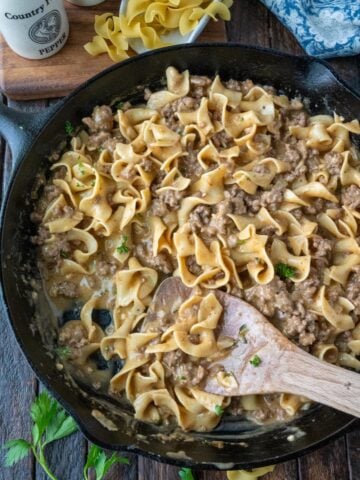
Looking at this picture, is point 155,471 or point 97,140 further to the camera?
point 97,140

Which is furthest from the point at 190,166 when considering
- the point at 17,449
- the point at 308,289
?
the point at 17,449

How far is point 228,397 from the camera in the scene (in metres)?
3.42

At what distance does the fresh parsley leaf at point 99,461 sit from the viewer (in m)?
3.33

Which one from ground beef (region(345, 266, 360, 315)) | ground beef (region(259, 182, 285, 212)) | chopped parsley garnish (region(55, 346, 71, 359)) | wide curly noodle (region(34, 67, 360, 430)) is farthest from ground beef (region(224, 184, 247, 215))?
chopped parsley garnish (region(55, 346, 71, 359))

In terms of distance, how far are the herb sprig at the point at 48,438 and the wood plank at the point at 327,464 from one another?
3.13 ft

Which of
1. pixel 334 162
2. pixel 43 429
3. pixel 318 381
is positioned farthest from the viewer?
pixel 334 162

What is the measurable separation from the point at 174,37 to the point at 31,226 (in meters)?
1.49

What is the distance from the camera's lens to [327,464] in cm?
359

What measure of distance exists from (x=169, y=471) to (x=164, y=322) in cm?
79

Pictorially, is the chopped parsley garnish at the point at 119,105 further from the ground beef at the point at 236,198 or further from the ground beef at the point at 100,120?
the ground beef at the point at 236,198

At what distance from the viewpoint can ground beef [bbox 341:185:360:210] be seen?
12.0 feet

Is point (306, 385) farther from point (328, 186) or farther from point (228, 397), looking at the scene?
point (328, 186)

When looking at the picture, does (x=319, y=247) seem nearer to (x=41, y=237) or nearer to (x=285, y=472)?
(x=285, y=472)

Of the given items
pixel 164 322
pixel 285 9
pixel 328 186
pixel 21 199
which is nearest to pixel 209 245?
pixel 164 322
